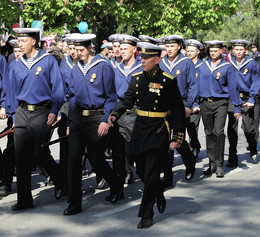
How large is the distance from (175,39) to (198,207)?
3.01m

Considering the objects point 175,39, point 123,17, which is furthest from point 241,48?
point 123,17

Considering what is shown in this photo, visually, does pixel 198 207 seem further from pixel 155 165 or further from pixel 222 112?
pixel 222 112

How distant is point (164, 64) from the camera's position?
419 inches

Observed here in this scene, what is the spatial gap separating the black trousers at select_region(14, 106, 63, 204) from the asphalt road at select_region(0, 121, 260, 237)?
281 millimetres

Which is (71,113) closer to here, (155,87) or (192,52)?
(155,87)

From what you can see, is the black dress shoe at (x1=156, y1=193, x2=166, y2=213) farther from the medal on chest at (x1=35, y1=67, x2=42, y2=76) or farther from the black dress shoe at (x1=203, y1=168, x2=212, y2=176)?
the black dress shoe at (x1=203, y1=168, x2=212, y2=176)

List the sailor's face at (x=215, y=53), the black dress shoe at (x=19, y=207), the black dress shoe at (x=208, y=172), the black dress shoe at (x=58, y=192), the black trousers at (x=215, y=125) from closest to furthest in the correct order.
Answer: the black dress shoe at (x=19, y=207) → the black dress shoe at (x=58, y=192) → the black dress shoe at (x=208, y=172) → the black trousers at (x=215, y=125) → the sailor's face at (x=215, y=53)

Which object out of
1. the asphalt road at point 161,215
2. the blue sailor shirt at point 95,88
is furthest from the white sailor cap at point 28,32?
the asphalt road at point 161,215

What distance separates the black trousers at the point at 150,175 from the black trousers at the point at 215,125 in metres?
3.14

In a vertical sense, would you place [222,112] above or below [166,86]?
below

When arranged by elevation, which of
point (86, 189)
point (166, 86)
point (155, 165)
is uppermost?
point (166, 86)

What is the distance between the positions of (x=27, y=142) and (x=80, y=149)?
0.65 m

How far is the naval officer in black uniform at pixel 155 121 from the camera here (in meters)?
7.52

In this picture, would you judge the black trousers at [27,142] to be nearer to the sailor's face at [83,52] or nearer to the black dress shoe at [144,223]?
the sailor's face at [83,52]
